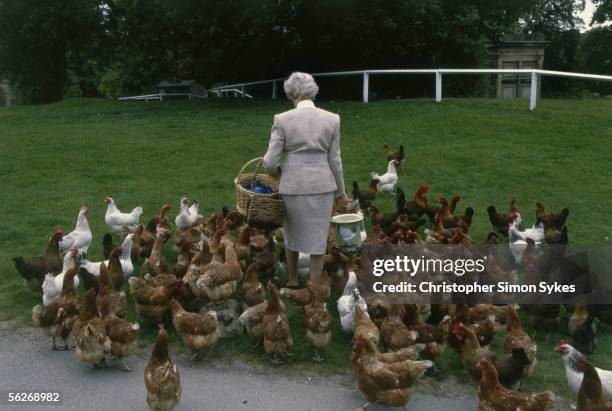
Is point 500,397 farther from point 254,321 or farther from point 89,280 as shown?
point 89,280

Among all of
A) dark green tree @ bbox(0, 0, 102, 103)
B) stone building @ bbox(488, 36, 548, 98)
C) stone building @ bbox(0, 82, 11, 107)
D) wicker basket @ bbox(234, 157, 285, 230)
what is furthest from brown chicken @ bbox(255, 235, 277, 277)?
stone building @ bbox(0, 82, 11, 107)

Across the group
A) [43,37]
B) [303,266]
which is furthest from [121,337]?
[43,37]

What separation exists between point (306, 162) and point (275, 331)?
1.76m

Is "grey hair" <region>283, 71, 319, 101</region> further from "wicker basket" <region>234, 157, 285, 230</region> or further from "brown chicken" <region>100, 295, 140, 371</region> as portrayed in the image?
"brown chicken" <region>100, 295, 140, 371</region>

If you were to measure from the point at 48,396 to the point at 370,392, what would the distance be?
2.77 metres

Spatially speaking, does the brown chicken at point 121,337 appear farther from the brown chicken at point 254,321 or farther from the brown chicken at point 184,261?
the brown chicken at point 184,261

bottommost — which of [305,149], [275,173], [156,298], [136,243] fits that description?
[156,298]

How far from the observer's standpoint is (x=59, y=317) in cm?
590

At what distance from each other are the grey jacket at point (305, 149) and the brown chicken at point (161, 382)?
2145 millimetres

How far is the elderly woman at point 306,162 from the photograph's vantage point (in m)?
6.12

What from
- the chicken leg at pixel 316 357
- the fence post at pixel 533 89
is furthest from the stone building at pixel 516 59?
the chicken leg at pixel 316 357

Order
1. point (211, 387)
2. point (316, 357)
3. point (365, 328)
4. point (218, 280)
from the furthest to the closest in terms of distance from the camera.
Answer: point (218, 280)
point (316, 357)
point (365, 328)
point (211, 387)

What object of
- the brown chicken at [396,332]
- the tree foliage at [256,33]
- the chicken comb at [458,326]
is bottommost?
the brown chicken at [396,332]

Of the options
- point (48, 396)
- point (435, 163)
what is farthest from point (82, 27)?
point (48, 396)
